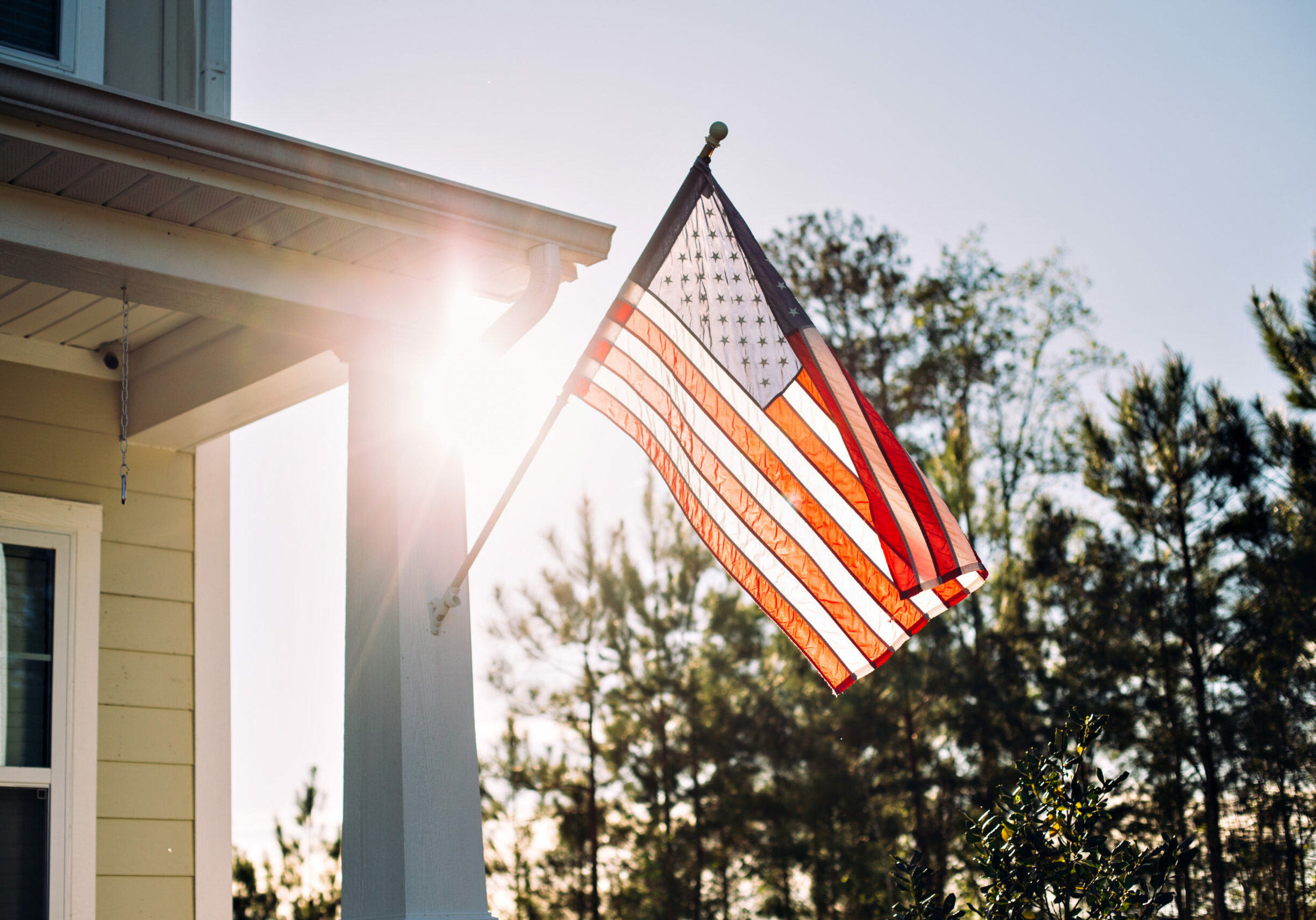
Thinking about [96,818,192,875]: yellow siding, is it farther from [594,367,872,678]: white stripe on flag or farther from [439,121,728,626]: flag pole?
[594,367,872,678]: white stripe on flag

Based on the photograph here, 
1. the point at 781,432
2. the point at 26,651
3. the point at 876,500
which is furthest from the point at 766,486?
the point at 26,651

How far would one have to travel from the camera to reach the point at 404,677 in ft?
11.8

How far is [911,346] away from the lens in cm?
2161

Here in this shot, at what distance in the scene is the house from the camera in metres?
3.43

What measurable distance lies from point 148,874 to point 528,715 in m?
15.8

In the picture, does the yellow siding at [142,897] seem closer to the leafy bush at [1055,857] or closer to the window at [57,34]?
the leafy bush at [1055,857]

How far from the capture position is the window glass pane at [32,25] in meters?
4.29

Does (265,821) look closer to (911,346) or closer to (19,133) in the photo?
(911,346)

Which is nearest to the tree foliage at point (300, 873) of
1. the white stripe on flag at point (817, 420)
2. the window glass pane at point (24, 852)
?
the window glass pane at point (24, 852)

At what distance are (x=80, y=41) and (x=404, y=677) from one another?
2652 millimetres

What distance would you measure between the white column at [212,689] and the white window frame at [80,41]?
1.56 m

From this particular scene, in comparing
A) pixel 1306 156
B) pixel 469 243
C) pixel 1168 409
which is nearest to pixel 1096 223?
pixel 1306 156

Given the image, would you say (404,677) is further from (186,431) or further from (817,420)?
(186,431)

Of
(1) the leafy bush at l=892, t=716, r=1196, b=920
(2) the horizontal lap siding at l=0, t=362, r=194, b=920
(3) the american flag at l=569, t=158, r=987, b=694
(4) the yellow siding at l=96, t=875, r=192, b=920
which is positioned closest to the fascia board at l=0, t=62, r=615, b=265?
(3) the american flag at l=569, t=158, r=987, b=694
